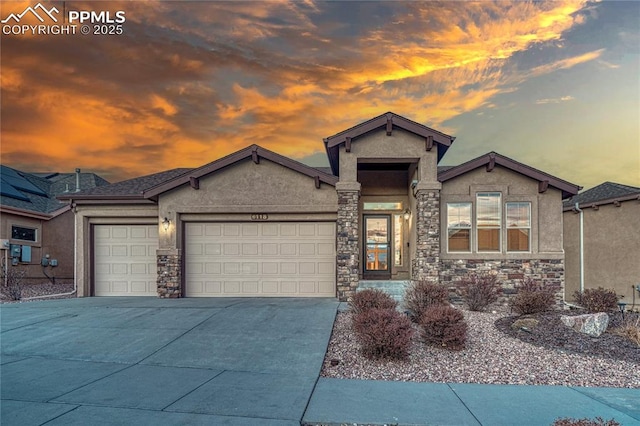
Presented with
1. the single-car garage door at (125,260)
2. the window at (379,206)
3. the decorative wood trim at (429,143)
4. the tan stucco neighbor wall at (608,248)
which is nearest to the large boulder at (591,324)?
the decorative wood trim at (429,143)

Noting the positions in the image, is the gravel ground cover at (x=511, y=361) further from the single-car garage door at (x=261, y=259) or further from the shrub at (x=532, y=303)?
the single-car garage door at (x=261, y=259)

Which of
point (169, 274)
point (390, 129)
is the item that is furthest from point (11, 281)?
point (390, 129)

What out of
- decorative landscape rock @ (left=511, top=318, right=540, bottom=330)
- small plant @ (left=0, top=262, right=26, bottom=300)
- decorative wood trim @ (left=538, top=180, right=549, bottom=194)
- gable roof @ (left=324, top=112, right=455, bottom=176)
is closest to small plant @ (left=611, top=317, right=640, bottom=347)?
decorative landscape rock @ (left=511, top=318, right=540, bottom=330)

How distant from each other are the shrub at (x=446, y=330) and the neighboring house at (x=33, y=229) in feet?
56.2

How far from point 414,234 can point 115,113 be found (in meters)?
11.0

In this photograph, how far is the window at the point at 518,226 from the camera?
12359 millimetres

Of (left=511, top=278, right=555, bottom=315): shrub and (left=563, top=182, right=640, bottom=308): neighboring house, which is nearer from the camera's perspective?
(left=511, top=278, right=555, bottom=315): shrub

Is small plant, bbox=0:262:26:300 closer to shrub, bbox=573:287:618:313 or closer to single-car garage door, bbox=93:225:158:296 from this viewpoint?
single-car garage door, bbox=93:225:158:296

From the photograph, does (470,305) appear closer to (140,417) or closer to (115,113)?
(140,417)

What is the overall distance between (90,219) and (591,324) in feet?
48.3

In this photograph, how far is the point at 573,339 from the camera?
752cm

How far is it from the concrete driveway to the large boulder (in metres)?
5.01

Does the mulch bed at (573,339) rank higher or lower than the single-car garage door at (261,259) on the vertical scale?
lower

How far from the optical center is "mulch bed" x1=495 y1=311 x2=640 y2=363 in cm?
691
